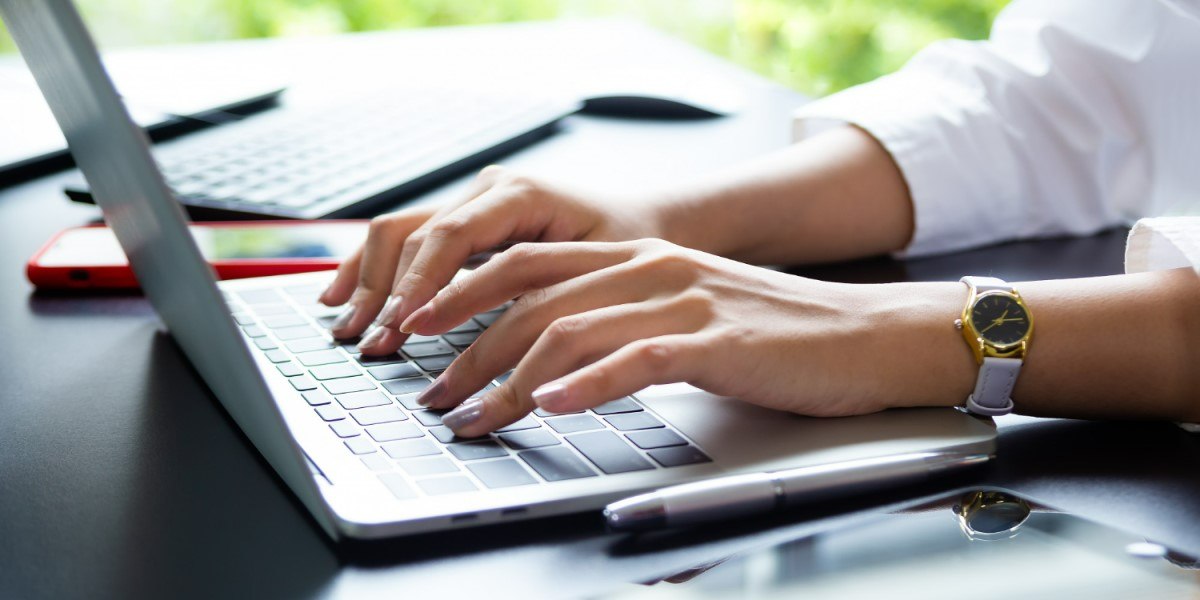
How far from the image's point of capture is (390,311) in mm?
619

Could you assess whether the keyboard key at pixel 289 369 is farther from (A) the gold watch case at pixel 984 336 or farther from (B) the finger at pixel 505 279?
(A) the gold watch case at pixel 984 336

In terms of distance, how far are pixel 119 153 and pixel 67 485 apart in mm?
157

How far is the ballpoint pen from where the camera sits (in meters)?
0.43

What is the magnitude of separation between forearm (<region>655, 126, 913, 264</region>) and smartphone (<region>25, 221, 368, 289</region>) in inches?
9.5

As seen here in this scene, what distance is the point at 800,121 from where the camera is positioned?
92 centimetres

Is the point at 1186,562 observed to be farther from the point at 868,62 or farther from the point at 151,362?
the point at 868,62

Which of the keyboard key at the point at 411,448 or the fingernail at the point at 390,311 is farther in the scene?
the fingernail at the point at 390,311

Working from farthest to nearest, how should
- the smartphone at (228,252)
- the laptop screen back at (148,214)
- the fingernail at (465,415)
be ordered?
1. the smartphone at (228,252)
2. the fingernail at (465,415)
3. the laptop screen back at (148,214)

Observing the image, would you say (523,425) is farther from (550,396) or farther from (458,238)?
(458,238)

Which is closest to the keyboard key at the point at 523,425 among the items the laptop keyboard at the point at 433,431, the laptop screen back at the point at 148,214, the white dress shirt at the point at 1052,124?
the laptop keyboard at the point at 433,431

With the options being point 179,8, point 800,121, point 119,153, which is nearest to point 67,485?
point 119,153

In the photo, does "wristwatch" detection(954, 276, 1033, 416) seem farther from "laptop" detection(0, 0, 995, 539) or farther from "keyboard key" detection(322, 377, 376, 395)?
"keyboard key" detection(322, 377, 376, 395)

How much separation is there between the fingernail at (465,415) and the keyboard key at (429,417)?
1 cm

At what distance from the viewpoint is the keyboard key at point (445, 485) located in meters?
0.45
